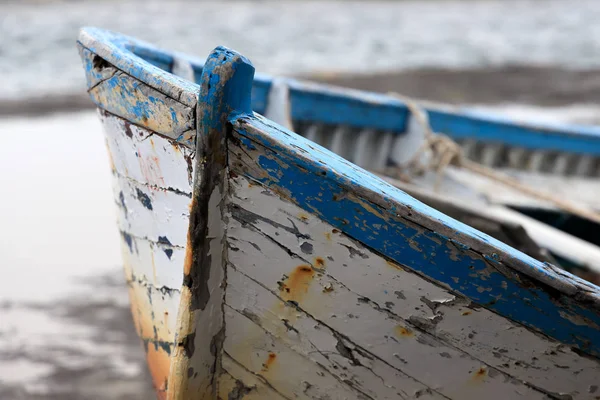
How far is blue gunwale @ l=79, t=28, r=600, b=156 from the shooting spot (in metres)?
1.64

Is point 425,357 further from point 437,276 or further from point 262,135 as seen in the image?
point 262,135

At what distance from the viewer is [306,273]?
159cm

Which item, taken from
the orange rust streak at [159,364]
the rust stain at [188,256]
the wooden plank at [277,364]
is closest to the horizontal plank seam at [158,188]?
the rust stain at [188,256]

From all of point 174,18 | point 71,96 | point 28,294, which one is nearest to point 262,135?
point 28,294

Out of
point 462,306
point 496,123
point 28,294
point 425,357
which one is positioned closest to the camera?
point 462,306

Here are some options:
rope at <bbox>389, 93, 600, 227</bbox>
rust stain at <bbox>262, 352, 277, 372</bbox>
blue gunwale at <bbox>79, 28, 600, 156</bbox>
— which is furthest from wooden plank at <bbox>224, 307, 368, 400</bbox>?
rope at <bbox>389, 93, 600, 227</bbox>

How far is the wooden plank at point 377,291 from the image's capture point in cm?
152

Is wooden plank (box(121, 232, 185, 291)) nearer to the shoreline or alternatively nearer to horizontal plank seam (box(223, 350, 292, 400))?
horizontal plank seam (box(223, 350, 292, 400))

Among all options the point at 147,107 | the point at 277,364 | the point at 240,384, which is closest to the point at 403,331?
the point at 277,364

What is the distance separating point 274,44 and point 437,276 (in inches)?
497

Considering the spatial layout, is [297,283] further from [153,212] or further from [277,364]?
[153,212]

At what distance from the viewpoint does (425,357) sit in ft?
5.40

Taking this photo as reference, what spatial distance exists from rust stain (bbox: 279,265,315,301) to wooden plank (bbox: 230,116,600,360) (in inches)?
6.7

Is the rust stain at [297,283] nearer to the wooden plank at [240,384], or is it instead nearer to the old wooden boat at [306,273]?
the old wooden boat at [306,273]
